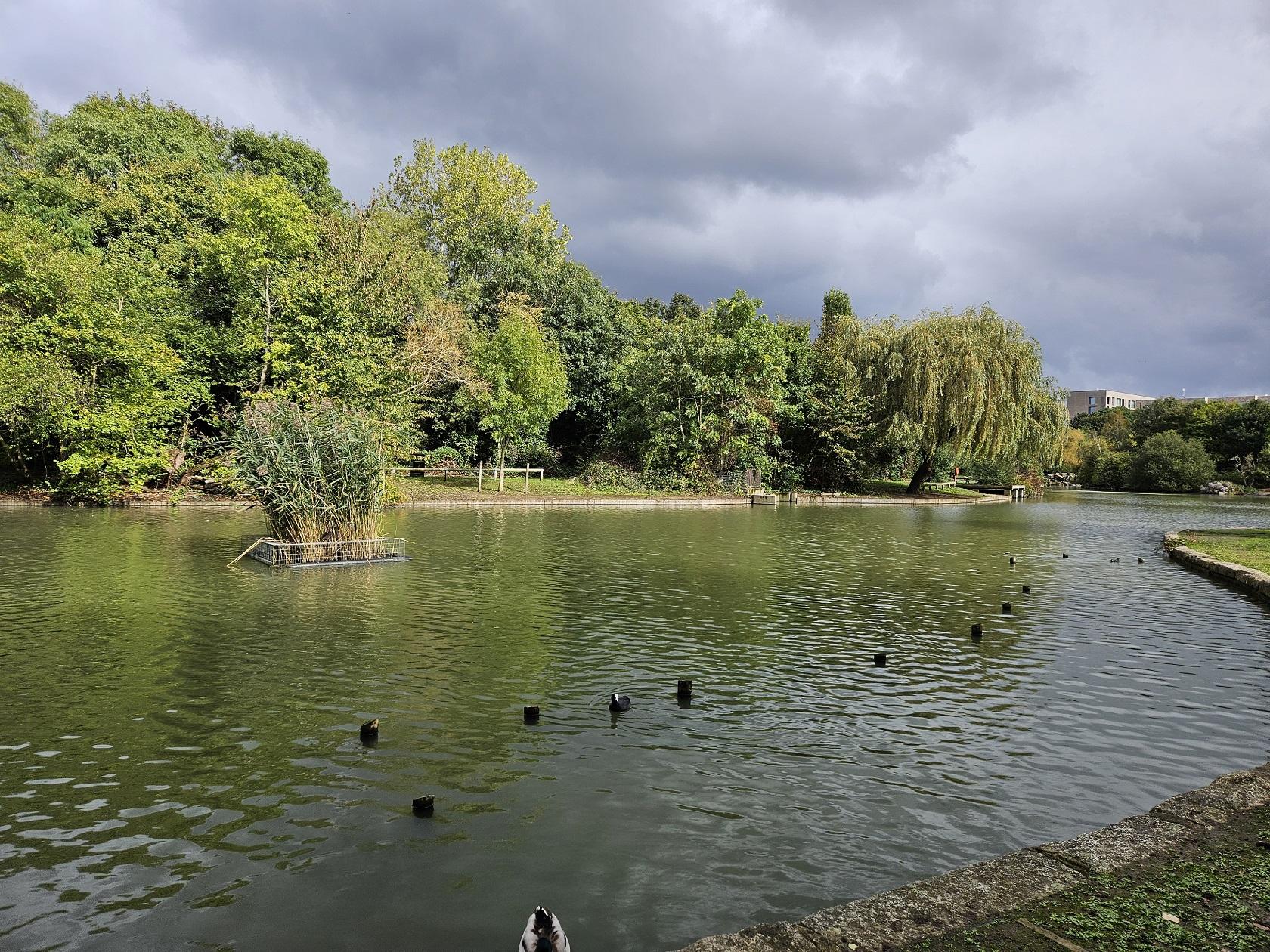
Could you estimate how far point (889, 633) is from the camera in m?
10.5

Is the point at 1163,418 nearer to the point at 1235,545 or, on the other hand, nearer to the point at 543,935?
the point at 1235,545

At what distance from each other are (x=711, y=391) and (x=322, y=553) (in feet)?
86.5

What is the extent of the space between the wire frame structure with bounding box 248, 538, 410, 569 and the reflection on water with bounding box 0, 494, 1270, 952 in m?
0.71

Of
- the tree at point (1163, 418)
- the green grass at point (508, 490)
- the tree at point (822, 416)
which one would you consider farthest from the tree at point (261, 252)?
the tree at point (1163, 418)

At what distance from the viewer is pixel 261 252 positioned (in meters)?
27.6

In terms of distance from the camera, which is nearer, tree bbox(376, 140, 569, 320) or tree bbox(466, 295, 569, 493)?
tree bbox(466, 295, 569, 493)

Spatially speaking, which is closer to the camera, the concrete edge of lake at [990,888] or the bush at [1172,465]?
the concrete edge of lake at [990,888]

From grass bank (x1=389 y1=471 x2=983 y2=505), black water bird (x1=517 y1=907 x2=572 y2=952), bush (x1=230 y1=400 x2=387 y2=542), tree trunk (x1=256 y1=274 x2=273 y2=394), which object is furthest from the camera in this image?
grass bank (x1=389 y1=471 x2=983 y2=505)

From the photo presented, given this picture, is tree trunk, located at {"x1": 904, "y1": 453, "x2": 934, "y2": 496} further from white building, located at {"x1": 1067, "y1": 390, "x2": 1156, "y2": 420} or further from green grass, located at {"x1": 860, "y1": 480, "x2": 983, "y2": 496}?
white building, located at {"x1": 1067, "y1": 390, "x2": 1156, "y2": 420}

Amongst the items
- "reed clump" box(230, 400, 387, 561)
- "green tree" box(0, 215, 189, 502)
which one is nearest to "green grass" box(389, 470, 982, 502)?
"green tree" box(0, 215, 189, 502)

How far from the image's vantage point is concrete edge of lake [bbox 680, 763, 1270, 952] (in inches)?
129

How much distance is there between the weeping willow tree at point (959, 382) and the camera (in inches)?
1567

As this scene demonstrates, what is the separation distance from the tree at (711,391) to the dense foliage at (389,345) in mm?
142

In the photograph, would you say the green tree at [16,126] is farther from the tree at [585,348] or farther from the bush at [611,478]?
the bush at [611,478]
